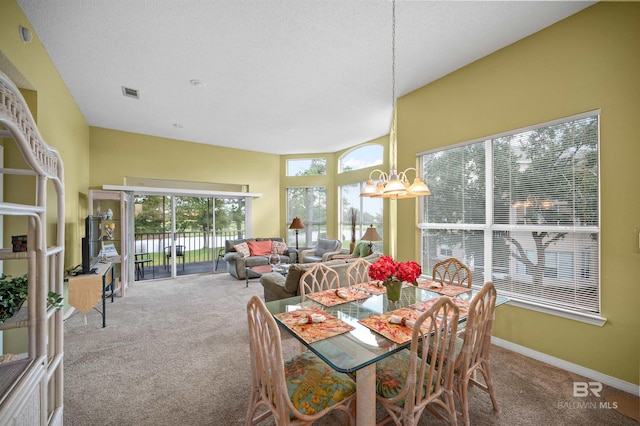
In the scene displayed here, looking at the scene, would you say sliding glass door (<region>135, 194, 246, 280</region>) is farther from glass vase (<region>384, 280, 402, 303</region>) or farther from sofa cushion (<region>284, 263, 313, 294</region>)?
glass vase (<region>384, 280, 402, 303</region>)

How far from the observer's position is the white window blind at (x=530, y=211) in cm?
231

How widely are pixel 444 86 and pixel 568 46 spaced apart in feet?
3.85

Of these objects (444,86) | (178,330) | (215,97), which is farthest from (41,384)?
(444,86)

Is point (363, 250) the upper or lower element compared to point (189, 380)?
upper

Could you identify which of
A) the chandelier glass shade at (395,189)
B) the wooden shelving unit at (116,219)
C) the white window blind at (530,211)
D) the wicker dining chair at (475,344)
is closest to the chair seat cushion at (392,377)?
the wicker dining chair at (475,344)

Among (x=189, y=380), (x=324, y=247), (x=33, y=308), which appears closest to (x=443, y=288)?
(x=189, y=380)

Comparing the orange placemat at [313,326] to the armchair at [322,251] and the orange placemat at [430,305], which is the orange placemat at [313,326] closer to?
the orange placemat at [430,305]

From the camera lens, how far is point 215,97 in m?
3.91

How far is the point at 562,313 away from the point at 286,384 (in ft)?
8.49

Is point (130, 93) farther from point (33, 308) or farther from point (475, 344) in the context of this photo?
point (475, 344)

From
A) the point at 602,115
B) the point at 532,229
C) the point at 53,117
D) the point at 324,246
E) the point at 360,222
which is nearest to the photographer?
the point at 602,115

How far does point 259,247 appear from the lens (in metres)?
6.45

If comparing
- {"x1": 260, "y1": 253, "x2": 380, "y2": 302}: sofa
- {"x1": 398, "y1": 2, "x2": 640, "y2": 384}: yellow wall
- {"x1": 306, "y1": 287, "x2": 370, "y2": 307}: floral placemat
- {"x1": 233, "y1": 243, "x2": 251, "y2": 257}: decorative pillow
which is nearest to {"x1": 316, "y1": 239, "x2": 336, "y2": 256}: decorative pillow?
{"x1": 233, "y1": 243, "x2": 251, "y2": 257}: decorative pillow

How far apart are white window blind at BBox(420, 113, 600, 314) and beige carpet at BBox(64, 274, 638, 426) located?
0.74m
